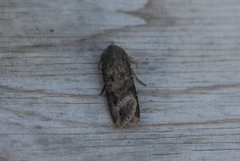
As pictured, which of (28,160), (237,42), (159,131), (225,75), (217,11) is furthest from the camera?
(217,11)

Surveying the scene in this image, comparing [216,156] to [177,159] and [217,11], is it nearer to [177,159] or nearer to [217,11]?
[177,159]

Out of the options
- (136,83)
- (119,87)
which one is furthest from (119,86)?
(136,83)

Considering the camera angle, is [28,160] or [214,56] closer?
[28,160]

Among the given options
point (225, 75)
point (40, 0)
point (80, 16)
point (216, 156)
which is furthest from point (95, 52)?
point (216, 156)

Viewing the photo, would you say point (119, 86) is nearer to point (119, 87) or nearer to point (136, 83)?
point (119, 87)

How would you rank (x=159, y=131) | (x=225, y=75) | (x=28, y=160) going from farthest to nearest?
1. (x=225, y=75)
2. (x=159, y=131)
3. (x=28, y=160)
